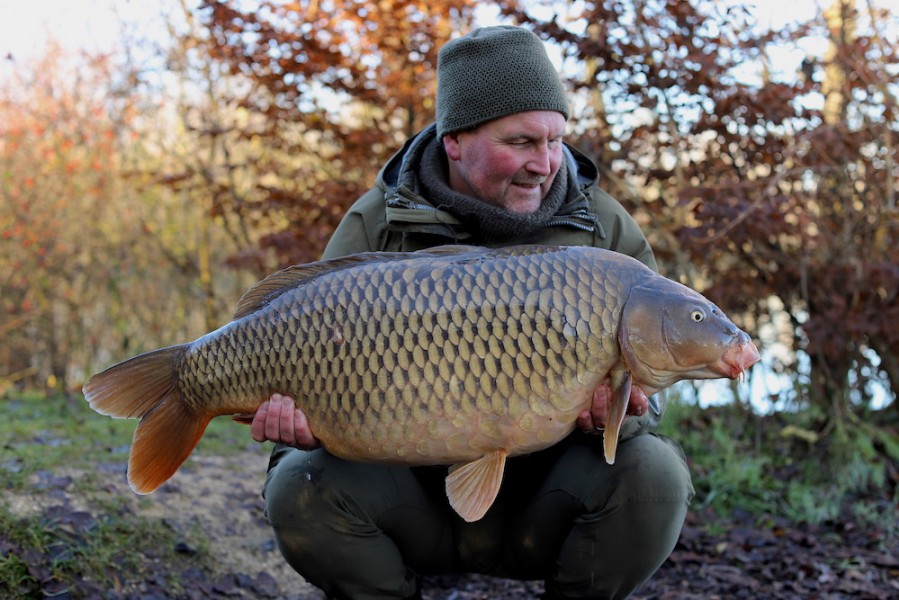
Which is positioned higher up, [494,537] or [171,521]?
[494,537]

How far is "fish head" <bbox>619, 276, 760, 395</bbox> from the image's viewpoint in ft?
5.15

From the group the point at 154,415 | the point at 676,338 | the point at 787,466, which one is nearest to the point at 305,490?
the point at 154,415

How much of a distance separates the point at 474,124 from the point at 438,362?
25.8 inches

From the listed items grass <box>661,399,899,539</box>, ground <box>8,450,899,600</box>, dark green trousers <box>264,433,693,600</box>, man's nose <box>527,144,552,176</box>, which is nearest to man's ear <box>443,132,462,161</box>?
man's nose <box>527,144,552,176</box>

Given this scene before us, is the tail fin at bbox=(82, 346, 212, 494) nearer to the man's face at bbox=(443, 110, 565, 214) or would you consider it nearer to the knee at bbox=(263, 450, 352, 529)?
the knee at bbox=(263, 450, 352, 529)

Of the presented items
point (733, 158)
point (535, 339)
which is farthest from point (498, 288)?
point (733, 158)

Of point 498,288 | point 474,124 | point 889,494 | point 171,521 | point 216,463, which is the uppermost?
point 474,124

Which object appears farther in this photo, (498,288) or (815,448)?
(815,448)

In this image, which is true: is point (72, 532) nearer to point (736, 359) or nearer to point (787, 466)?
point (736, 359)

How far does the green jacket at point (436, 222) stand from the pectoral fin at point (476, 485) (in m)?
0.55

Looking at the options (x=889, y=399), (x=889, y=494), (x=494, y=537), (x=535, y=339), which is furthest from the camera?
(x=889, y=399)

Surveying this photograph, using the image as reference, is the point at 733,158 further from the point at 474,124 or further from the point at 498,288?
the point at 498,288

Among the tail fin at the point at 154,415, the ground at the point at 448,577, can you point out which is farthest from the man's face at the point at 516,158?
the ground at the point at 448,577

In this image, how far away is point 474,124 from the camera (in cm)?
205
